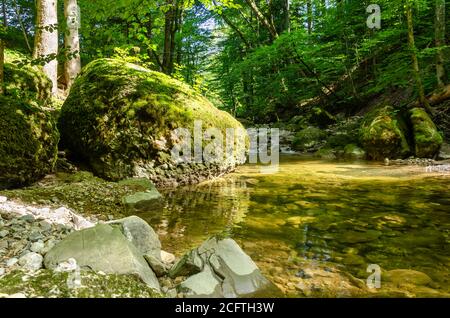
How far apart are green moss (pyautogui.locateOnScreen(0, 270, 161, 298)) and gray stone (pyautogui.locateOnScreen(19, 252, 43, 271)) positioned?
12 centimetres

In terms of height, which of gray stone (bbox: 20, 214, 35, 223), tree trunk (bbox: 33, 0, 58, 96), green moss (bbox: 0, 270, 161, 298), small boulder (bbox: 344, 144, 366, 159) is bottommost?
green moss (bbox: 0, 270, 161, 298)

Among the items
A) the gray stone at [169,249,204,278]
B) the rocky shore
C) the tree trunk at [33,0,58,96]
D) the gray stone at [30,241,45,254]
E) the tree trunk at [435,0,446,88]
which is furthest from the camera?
the tree trunk at [435,0,446,88]

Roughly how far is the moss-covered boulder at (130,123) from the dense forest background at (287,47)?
2.52ft

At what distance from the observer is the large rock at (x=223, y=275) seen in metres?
2.49

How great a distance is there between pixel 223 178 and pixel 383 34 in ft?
24.7

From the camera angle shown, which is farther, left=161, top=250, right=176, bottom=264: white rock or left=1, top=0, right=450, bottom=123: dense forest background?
left=1, top=0, right=450, bottom=123: dense forest background

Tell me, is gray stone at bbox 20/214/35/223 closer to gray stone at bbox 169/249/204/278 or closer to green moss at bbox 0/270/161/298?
green moss at bbox 0/270/161/298

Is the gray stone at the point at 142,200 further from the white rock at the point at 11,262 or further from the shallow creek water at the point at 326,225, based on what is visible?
the white rock at the point at 11,262

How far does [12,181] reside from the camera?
16.0ft

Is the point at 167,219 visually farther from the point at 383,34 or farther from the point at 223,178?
the point at 383,34

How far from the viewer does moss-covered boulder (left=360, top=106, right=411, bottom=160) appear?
9523 millimetres

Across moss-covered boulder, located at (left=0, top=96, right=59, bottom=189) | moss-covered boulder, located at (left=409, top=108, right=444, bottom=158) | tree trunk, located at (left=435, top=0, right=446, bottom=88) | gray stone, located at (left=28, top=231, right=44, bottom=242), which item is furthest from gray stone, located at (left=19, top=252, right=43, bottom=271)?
tree trunk, located at (left=435, top=0, right=446, bottom=88)

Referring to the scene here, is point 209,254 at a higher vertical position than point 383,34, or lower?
lower

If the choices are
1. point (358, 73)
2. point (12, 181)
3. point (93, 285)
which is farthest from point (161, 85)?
point (358, 73)
